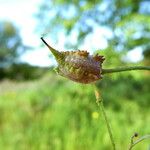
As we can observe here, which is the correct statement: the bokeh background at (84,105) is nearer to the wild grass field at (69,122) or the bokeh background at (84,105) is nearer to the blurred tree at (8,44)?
the wild grass field at (69,122)

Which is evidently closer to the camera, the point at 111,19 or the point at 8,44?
the point at 111,19

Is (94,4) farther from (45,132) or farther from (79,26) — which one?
(45,132)

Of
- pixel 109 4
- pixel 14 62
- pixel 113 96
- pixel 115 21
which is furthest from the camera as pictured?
pixel 14 62

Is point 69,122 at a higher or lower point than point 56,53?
higher

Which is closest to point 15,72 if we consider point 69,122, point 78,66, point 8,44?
point 8,44

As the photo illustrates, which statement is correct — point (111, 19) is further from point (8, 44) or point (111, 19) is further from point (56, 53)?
point (8, 44)

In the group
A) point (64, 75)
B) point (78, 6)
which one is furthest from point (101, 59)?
point (78, 6)

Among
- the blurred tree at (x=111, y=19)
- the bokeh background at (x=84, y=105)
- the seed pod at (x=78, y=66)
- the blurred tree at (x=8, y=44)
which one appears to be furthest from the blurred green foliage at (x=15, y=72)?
the seed pod at (x=78, y=66)

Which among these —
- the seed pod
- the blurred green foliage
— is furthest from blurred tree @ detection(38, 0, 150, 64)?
the blurred green foliage
